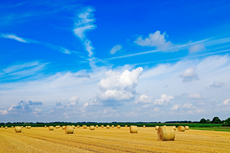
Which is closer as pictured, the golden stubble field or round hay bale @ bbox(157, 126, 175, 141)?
the golden stubble field

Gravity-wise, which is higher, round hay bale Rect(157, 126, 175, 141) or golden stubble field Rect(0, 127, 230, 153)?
round hay bale Rect(157, 126, 175, 141)

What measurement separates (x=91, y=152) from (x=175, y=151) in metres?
5.59

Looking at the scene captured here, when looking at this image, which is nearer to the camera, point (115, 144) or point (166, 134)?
point (115, 144)

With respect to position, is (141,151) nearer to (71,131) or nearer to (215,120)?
(71,131)

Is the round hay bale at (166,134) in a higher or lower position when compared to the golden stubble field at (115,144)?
higher

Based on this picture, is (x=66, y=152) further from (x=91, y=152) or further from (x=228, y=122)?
(x=228, y=122)

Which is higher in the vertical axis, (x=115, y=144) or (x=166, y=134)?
(x=166, y=134)

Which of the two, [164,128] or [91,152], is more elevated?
[164,128]

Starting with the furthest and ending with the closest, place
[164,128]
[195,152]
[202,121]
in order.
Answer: [202,121] → [164,128] → [195,152]

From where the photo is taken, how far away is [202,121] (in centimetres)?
17188

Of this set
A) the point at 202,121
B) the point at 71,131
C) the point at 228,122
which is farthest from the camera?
the point at 202,121

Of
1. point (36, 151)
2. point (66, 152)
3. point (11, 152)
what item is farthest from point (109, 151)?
point (11, 152)

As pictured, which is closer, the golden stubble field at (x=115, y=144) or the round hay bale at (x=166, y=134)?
the golden stubble field at (x=115, y=144)

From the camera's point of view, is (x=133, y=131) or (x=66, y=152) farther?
(x=133, y=131)
